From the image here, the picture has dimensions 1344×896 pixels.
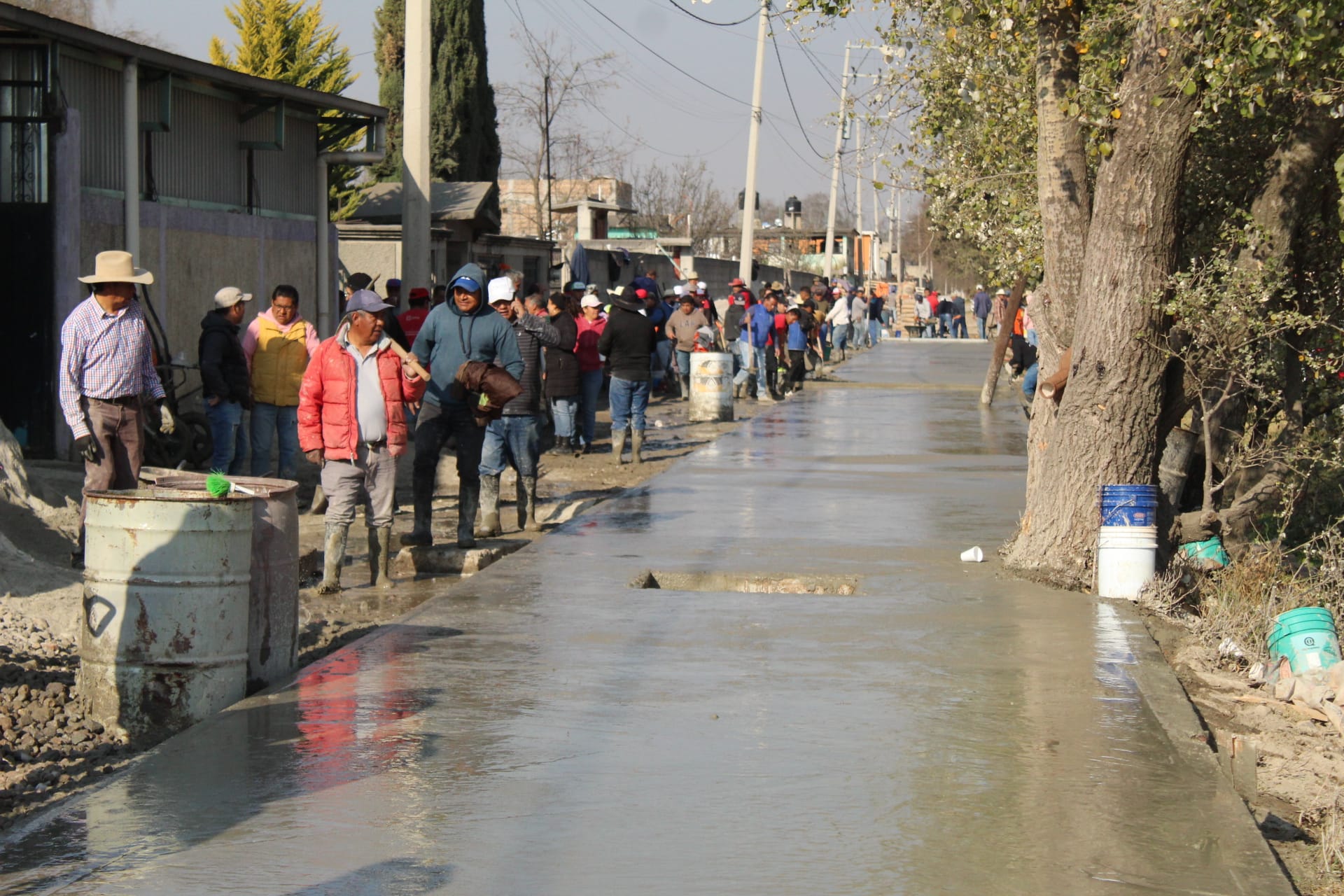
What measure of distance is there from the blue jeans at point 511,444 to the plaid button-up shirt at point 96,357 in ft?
9.47

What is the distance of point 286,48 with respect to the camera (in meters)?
33.9

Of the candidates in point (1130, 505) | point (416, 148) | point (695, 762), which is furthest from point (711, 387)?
point (695, 762)

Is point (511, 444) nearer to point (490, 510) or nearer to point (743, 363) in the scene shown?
point (490, 510)

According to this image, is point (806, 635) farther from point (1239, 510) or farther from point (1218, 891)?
point (1239, 510)

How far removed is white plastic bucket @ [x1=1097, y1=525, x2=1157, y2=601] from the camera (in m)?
8.90

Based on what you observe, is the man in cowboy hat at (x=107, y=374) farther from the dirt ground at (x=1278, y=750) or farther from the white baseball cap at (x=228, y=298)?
the dirt ground at (x=1278, y=750)

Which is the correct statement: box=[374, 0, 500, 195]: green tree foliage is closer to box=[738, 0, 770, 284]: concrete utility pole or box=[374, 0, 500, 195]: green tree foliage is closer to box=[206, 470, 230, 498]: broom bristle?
box=[738, 0, 770, 284]: concrete utility pole

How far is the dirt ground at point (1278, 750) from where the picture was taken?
533 cm

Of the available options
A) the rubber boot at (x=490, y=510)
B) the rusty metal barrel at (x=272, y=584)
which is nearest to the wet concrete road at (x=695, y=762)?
the rusty metal barrel at (x=272, y=584)

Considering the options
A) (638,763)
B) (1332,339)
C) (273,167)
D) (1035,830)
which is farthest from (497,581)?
(273,167)

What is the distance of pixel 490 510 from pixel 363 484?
2.08 meters

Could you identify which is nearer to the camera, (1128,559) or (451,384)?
(1128,559)

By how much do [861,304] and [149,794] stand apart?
41854mm

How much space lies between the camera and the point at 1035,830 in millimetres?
4914
